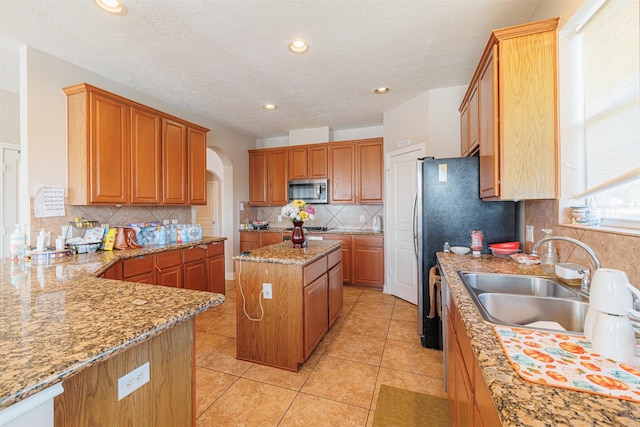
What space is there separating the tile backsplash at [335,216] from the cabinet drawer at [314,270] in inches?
91.4

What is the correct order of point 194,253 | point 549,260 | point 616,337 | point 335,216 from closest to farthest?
point 616,337 < point 549,260 < point 194,253 < point 335,216

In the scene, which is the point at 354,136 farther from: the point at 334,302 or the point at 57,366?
the point at 57,366

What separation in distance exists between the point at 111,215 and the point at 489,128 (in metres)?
3.62

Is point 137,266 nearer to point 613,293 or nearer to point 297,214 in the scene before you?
point 297,214

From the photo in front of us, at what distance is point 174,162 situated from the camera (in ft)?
10.6

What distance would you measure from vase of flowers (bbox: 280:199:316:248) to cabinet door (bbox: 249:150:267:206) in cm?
258

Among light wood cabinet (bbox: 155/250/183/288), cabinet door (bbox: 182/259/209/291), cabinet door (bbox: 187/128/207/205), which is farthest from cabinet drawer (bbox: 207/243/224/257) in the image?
cabinet door (bbox: 187/128/207/205)

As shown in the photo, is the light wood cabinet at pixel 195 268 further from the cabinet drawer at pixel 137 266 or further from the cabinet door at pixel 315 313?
the cabinet door at pixel 315 313

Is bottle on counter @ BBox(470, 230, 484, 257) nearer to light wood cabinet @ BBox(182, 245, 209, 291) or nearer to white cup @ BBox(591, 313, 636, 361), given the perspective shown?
white cup @ BBox(591, 313, 636, 361)

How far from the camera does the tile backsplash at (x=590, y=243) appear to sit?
1.02 m

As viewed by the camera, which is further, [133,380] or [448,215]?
[448,215]

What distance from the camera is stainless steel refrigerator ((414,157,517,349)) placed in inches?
86.9

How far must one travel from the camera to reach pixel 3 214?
2959 millimetres

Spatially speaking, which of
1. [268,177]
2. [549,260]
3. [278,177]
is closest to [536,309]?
[549,260]
